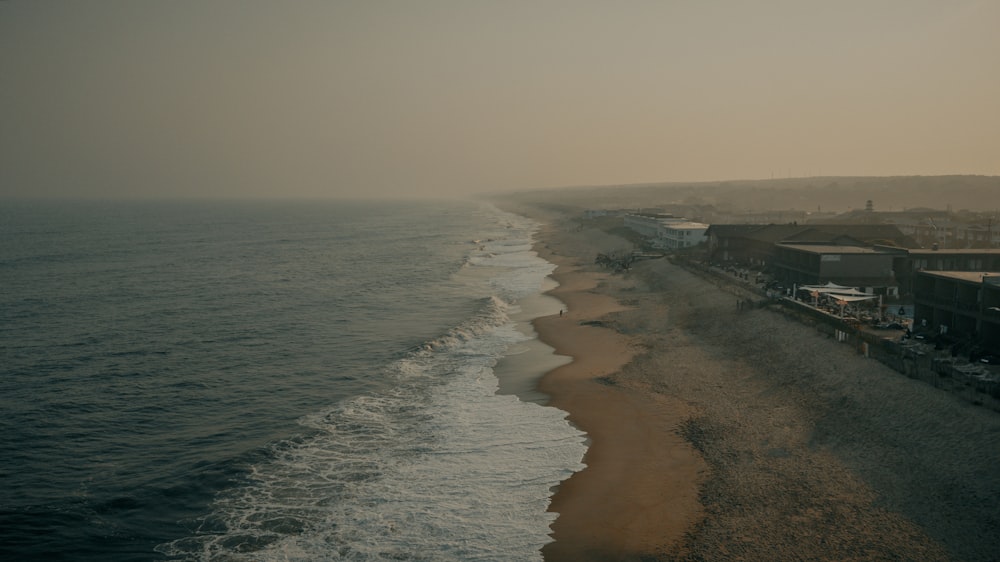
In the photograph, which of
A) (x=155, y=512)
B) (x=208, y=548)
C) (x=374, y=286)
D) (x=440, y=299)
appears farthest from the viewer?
(x=374, y=286)

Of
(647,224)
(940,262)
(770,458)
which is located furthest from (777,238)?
(647,224)

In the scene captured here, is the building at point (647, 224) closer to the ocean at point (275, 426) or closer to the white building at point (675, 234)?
the white building at point (675, 234)

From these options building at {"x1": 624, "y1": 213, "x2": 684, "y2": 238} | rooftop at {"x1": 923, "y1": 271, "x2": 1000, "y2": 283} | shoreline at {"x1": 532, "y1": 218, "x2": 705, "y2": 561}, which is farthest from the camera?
building at {"x1": 624, "y1": 213, "x2": 684, "y2": 238}

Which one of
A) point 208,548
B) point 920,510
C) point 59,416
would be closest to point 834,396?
point 920,510

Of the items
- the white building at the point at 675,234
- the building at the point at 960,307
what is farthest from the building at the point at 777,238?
the building at the point at 960,307

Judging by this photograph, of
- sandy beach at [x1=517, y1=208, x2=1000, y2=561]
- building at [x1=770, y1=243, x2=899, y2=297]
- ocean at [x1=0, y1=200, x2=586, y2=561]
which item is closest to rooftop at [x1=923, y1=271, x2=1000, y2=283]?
sandy beach at [x1=517, y1=208, x2=1000, y2=561]

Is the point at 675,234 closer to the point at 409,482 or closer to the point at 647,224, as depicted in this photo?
the point at 647,224

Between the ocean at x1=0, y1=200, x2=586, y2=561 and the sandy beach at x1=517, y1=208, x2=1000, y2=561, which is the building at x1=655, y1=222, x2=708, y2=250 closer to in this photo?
the ocean at x1=0, y1=200, x2=586, y2=561

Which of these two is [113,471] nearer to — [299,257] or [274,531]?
[274,531]
